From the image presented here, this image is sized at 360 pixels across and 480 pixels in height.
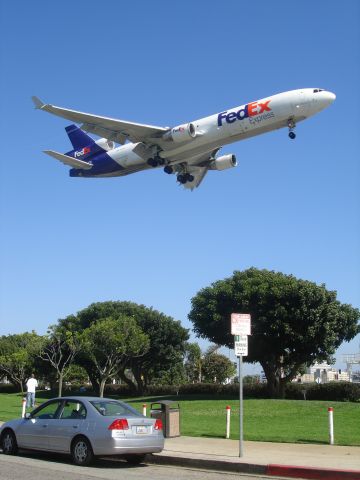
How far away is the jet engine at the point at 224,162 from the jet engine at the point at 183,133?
13.9ft

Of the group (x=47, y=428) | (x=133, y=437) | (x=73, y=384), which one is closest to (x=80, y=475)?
(x=133, y=437)

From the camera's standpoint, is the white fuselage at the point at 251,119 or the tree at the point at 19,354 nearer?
the white fuselage at the point at 251,119

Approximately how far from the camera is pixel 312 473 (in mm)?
10219

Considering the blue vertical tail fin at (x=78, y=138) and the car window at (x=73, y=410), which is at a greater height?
the blue vertical tail fin at (x=78, y=138)

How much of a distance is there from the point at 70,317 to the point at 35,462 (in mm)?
47622

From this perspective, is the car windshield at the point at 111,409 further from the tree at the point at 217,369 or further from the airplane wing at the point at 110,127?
the tree at the point at 217,369

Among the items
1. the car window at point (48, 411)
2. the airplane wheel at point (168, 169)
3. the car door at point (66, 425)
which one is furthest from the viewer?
the airplane wheel at point (168, 169)

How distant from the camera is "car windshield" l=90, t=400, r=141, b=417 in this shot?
1171cm

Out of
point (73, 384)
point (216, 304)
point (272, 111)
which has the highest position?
point (272, 111)

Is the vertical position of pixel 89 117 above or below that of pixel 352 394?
above

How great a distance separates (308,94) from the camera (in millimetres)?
26125

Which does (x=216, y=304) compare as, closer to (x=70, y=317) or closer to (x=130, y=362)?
(x=130, y=362)

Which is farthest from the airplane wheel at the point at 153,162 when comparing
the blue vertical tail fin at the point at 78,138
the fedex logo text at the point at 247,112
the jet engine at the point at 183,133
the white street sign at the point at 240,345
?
the white street sign at the point at 240,345

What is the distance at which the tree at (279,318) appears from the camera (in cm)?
3834
